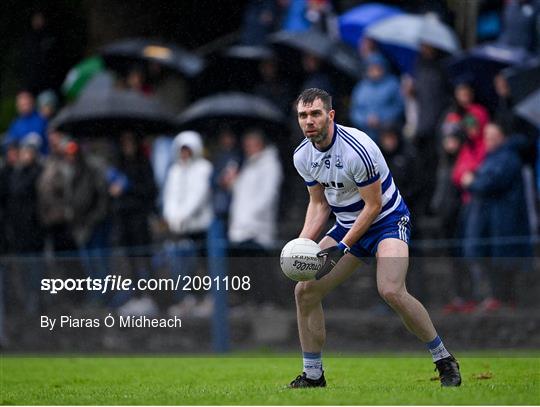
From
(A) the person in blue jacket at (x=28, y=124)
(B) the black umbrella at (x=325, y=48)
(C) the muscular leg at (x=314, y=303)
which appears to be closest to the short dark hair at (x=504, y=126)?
(B) the black umbrella at (x=325, y=48)

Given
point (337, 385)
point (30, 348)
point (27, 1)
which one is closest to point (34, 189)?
point (30, 348)

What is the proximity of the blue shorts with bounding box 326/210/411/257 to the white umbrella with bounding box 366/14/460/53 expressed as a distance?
24.1 ft

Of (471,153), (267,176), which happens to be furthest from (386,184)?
(267,176)

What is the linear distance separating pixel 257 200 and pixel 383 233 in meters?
6.85

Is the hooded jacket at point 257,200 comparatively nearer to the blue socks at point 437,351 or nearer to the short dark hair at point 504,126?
the short dark hair at point 504,126

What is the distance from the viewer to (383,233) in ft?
35.7

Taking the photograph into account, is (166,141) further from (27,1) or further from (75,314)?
(27,1)

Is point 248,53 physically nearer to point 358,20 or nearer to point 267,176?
point 358,20

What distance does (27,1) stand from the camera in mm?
24719

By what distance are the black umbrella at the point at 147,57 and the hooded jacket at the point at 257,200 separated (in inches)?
164

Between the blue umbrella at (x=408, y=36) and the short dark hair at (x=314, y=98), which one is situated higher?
the blue umbrella at (x=408, y=36)

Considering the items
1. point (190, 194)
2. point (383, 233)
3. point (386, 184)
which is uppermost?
point (190, 194)

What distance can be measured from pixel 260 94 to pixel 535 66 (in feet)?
16.0

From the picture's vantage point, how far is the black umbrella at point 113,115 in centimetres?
2030
